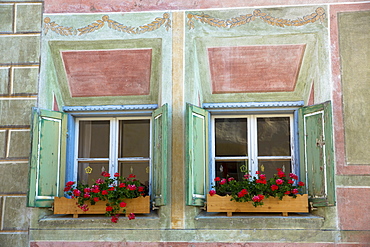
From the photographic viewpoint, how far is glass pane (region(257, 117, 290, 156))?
24.7ft

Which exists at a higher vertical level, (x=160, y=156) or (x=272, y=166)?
(x=160, y=156)

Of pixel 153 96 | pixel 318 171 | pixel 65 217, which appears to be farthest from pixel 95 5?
pixel 318 171

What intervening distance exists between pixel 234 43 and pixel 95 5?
196 cm

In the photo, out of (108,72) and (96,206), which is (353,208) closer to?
(96,206)

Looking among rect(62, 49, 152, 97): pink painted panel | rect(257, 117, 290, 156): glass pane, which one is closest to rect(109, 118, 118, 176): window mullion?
rect(62, 49, 152, 97): pink painted panel

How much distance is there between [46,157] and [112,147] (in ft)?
3.00

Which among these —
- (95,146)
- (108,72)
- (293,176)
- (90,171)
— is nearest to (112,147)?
(95,146)

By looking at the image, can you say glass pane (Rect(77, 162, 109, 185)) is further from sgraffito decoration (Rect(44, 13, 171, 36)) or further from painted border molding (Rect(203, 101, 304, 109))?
sgraffito decoration (Rect(44, 13, 171, 36))

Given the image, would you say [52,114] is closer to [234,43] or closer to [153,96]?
[153,96]

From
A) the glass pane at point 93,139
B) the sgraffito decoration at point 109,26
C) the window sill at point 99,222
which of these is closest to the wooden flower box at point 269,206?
the window sill at point 99,222

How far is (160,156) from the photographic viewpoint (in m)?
7.07

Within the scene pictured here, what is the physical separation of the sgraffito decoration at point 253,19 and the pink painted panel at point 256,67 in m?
0.30

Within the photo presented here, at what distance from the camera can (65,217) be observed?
723 centimetres

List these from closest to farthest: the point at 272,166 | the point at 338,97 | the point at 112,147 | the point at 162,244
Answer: the point at 162,244 < the point at 338,97 < the point at 272,166 < the point at 112,147
